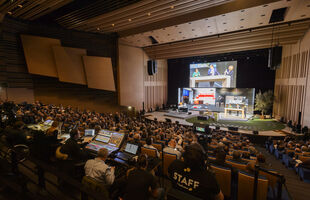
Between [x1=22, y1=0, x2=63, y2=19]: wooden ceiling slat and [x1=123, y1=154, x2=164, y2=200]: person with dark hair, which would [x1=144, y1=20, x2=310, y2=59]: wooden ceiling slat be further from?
[x1=123, y1=154, x2=164, y2=200]: person with dark hair

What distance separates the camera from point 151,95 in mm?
20797

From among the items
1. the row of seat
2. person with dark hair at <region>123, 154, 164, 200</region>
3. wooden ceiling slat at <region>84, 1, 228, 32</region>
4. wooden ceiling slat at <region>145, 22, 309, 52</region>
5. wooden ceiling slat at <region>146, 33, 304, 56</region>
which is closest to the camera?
person with dark hair at <region>123, 154, 164, 200</region>

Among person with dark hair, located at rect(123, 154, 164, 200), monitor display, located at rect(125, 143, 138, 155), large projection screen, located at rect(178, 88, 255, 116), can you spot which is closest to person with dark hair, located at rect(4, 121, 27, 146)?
monitor display, located at rect(125, 143, 138, 155)

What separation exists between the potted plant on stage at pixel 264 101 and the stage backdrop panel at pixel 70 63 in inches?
646

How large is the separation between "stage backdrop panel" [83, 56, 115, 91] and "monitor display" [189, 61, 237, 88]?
10.9 meters

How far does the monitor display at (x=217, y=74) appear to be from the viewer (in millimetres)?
17797

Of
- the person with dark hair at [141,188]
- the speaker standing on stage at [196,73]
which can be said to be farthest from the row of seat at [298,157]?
the speaker standing on stage at [196,73]

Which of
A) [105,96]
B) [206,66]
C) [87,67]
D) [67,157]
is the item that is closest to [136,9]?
[87,67]

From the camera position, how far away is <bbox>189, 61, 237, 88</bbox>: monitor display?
1780cm

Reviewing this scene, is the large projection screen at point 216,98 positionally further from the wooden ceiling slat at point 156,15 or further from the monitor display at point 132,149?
the monitor display at point 132,149

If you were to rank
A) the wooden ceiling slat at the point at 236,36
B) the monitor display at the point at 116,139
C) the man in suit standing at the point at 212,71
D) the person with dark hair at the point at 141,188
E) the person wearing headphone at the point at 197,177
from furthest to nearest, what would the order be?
the man in suit standing at the point at 212,71, the wooden ceiling slat at the point at 236,36, the monitor display at the point at 116,139, the person with dark hair at the point at 141,188, the person wearing headphone at the point at 197,177

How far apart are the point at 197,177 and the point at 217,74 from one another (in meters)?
18.2

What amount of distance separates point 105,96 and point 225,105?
43.8ft

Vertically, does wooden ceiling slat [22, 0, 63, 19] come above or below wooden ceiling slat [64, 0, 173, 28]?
below
